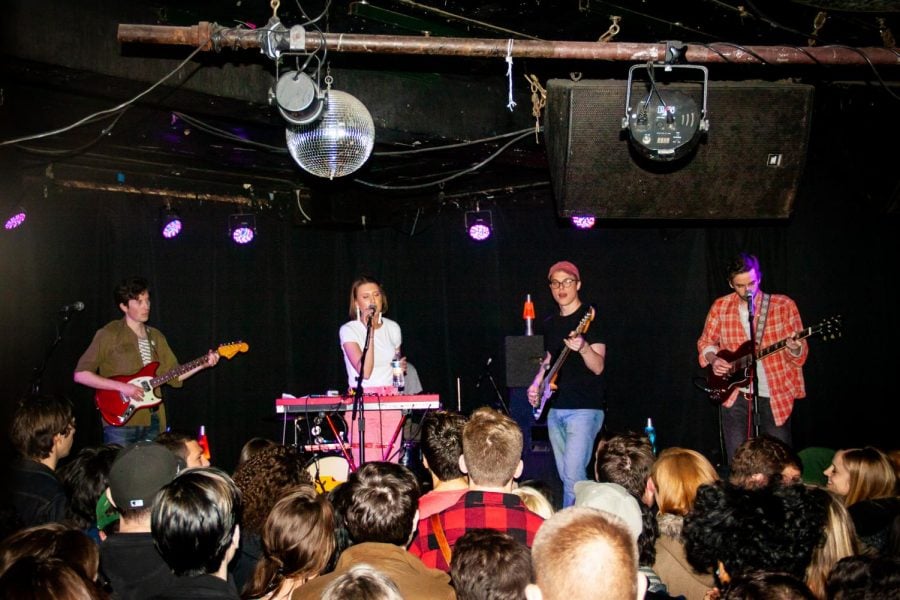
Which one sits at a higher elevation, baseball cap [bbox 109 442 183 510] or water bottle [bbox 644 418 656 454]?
baseball cap [bbox 109 442 183 510]

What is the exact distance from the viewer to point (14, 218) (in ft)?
23.4

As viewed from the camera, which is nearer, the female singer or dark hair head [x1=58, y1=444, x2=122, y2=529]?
dark hair head [x1=58, y1=444, x2=122, y2=529]

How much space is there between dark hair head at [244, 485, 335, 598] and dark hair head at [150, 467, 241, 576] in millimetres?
259

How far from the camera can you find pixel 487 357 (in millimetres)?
10008

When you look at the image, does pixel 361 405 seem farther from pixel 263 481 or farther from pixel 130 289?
pixel 130 289

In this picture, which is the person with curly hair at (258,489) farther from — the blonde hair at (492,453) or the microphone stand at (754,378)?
the microphone stand at (754,378)

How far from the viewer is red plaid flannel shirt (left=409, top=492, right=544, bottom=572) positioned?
3.03 metres

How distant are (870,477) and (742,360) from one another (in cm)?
259

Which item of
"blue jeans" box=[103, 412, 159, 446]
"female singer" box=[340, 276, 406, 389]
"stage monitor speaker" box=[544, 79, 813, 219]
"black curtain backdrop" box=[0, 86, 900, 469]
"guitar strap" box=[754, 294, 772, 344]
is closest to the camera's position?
"stage monitor speaker" box=[544, 79, 813, 219]

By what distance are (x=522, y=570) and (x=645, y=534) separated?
3.46 ft

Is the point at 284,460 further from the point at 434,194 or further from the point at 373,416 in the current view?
the point at 434,194

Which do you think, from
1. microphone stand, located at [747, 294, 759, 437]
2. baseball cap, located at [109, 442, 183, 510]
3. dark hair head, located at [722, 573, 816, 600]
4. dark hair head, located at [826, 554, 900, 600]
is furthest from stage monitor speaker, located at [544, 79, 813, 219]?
dark hair head, located at [722, 573, 816, 600]

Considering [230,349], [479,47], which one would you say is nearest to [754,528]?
[479,47]

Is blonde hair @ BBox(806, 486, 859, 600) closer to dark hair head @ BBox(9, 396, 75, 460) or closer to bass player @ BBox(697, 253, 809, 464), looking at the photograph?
bass player @ BBox(697, 253, 809, 464)
